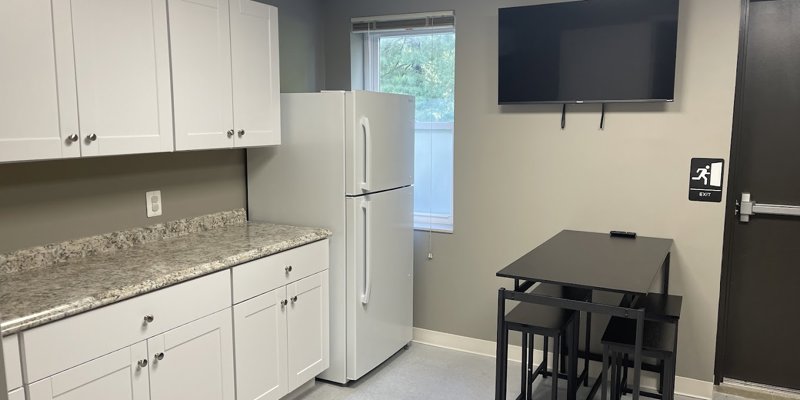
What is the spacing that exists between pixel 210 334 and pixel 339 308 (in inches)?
36.7

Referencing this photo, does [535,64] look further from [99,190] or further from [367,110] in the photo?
[99,190]

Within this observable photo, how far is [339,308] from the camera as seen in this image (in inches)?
131

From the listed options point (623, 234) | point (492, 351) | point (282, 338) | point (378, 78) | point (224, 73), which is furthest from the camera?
point (378, 78)

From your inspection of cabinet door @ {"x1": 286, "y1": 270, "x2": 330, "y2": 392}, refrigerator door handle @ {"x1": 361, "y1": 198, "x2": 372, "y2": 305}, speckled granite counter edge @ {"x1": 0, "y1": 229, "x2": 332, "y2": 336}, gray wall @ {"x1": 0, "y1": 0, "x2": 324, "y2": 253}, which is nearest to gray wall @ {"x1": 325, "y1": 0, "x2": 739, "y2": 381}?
gray wall @ {"x1": 0, "y1": 0, "x2": 324, "y2": 253}

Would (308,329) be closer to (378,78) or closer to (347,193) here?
(347,193)

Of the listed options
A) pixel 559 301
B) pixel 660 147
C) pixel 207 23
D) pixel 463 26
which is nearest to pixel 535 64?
pixel 463 26

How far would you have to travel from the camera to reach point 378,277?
11.4ft

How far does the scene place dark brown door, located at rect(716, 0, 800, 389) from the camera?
123 inches

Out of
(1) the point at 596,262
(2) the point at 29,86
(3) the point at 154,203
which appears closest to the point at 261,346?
(3) the point at 154,203

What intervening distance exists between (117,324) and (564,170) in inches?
98.4

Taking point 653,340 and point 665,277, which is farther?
point 665,277

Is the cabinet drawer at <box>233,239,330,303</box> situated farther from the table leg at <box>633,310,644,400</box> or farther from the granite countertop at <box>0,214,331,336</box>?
the table leg at <box>633,310,644,400</box>

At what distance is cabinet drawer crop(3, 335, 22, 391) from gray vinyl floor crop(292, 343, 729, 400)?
1.63 metres

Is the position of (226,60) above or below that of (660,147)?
above
